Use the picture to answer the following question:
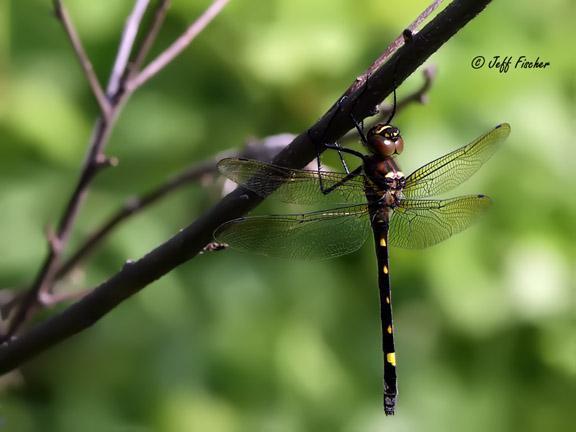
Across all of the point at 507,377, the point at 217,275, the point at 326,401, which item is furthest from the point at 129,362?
the point at 507,377

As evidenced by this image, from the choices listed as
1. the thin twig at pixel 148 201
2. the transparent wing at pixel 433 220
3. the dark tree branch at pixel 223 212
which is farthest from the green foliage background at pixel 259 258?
the dark tree branch at pixel 223 212

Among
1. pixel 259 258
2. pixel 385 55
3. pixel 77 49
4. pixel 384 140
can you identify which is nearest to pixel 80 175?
pixel 77 49

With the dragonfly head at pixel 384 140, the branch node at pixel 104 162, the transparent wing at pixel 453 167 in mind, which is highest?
the transparent wing at pixel 453 167

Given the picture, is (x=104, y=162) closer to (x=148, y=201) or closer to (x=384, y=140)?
(x=148, y=201)

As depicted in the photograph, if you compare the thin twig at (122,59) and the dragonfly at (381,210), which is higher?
the thin twig at (122,59)

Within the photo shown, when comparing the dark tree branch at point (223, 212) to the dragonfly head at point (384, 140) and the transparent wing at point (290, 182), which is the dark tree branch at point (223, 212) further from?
the dragonfly head at point (384, 140)

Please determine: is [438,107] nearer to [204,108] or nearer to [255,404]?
[204,108]

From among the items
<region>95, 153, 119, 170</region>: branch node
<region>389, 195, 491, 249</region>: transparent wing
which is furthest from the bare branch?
<region>389, 195, 491, 249</region>: transparent wing
